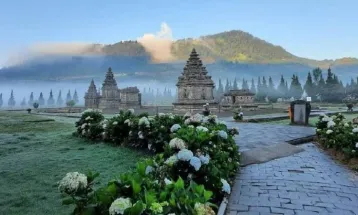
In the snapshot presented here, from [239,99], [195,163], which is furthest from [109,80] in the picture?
[195,163]

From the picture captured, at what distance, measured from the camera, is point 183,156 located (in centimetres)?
512

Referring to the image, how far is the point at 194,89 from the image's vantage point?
36.5 metres

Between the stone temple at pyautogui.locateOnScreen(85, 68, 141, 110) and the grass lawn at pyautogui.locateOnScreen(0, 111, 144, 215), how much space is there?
41.4 meters

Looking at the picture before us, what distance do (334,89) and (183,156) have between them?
85541 mm

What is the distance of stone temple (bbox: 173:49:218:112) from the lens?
36375mm

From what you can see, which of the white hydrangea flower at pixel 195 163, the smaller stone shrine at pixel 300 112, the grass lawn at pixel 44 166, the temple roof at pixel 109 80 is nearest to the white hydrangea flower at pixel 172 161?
the white hydrangea flower at pixel 195 163

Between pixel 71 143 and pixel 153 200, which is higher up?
pixel 153 200

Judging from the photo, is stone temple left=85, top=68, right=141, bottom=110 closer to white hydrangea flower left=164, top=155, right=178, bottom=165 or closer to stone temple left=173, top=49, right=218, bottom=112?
stone temple left=173, top=49, right=218, bottom=112

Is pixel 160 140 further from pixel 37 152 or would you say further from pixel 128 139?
pixel 37 152

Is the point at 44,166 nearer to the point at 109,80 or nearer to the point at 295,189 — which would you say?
the point at 295,189

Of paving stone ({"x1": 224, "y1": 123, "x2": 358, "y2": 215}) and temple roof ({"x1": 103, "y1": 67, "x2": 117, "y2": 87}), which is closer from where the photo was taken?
paving stone ({"x1": 224, "y1": 123, "x2": 358, "y2": 215})

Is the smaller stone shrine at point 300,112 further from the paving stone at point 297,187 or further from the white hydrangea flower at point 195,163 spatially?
the white hydrangea flower at point 195,163

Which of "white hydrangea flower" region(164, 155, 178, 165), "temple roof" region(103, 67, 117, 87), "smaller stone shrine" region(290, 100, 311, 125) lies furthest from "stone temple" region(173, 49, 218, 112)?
→ "white hydrangea flower" region(164, 155, 178, 165)

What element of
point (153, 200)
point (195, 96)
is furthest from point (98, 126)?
point (195, 96)
